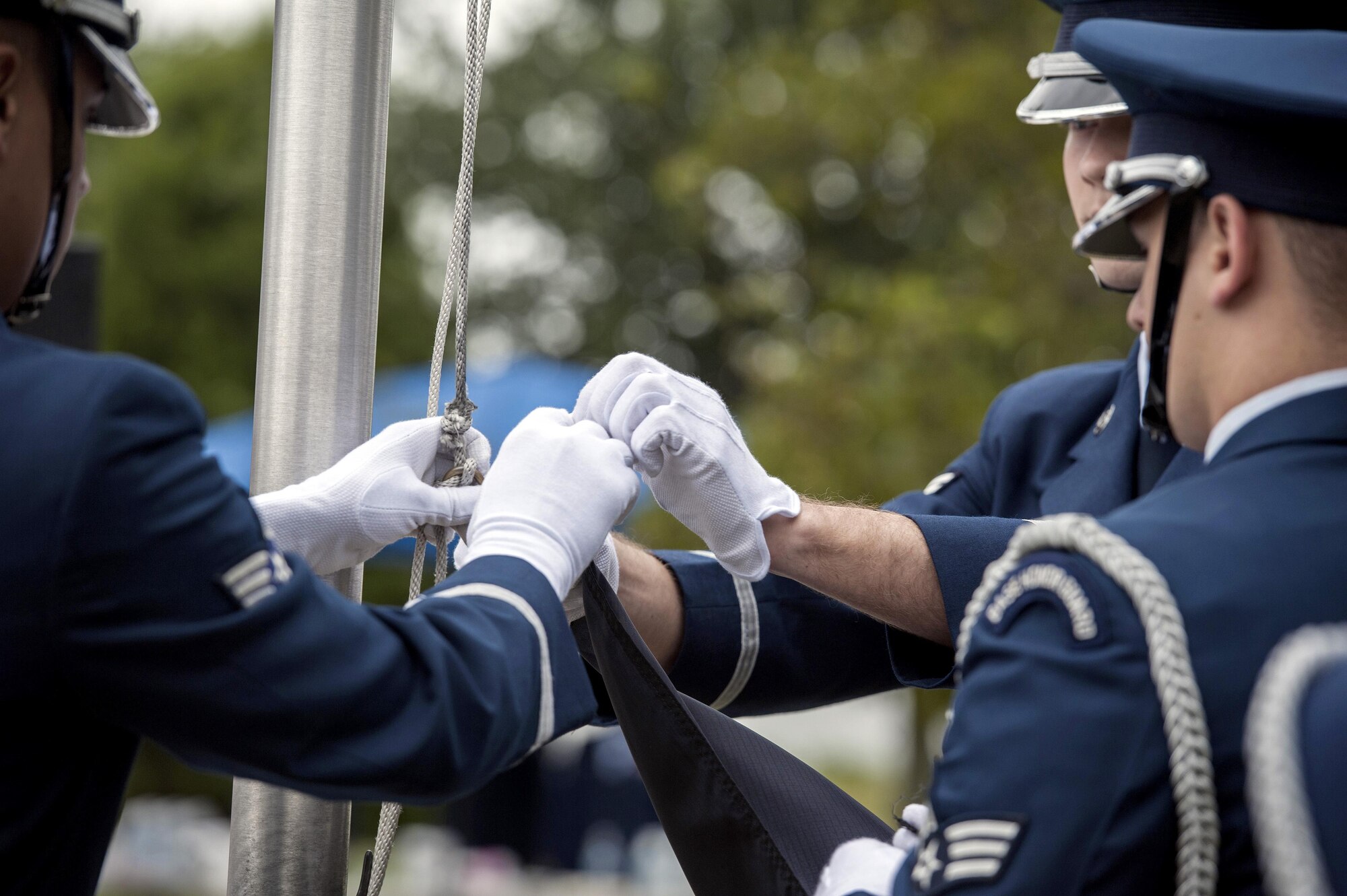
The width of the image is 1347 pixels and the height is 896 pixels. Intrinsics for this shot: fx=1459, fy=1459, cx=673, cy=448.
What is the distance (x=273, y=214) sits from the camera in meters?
1.91

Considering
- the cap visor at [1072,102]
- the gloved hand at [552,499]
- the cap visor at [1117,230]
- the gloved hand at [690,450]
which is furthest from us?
the cap visor at [1072,102]

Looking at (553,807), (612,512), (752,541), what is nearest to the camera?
(612,512)

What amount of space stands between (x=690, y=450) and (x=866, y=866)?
2.10 feet

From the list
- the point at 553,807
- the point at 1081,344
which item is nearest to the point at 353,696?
the point at 1081,344

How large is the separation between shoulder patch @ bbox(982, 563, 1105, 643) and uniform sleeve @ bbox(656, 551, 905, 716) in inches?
42.1

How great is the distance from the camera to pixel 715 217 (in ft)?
28.3

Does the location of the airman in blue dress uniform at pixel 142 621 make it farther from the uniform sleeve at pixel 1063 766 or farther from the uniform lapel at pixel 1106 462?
the uniform lapel at pixel 1106 462

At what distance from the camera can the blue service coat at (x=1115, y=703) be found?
4.12ft

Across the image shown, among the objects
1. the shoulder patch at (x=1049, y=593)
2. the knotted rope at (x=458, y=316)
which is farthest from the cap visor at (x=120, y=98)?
the shoulder patch at (x=1049, y=593)

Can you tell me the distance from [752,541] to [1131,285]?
2.30 ft

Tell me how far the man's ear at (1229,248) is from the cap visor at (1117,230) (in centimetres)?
7

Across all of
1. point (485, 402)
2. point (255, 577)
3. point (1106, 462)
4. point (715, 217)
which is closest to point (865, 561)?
point (1106, 462)

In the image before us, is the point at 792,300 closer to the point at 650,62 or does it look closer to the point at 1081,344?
the point at 1081,344

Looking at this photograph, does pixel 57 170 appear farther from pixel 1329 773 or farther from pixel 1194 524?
pixel 1329 773
